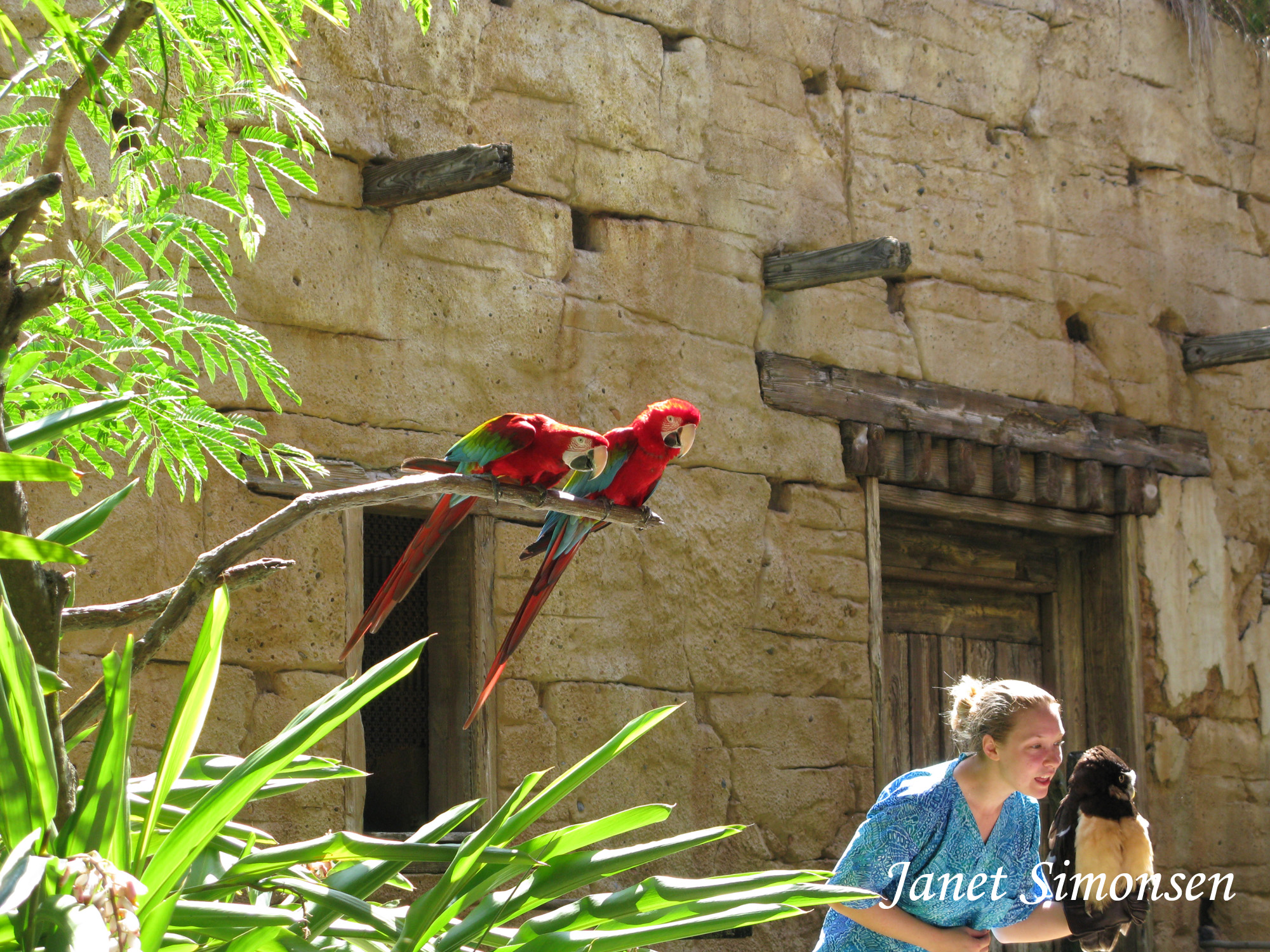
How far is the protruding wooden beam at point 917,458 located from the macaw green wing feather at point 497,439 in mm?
3061

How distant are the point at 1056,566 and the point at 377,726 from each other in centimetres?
303

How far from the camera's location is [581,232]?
15.0 feet

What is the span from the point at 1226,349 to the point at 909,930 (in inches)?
168

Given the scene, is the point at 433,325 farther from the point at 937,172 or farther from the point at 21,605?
the point at 21,605

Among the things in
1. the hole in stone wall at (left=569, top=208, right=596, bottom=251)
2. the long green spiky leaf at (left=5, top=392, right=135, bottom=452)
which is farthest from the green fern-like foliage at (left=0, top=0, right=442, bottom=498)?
the hole in stone wall at (left=569, top=208, right=596, bottom=251)

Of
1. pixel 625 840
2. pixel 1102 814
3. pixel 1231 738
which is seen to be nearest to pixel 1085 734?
pixel 1231 738

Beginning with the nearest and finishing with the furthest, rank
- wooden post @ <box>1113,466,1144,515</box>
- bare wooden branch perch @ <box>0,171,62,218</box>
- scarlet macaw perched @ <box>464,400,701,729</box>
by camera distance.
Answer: bare wooden branch perch @ <box>0,171,62,218</box>, scarlet macaw perched @ <box>464,400,701,729</box>, wooden post @ <box>1113,466,1144,515</box>

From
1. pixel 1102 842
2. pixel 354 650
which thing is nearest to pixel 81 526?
pixel 1102 842

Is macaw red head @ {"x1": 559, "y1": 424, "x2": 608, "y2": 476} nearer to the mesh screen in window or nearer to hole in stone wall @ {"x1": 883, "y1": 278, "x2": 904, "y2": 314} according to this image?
the mesh screen in window

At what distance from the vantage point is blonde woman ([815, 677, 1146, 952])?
2.33 meters

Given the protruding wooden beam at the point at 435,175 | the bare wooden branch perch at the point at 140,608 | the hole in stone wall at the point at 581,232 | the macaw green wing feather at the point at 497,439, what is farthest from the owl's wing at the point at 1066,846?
the hole in stone wall at the point at 581,232

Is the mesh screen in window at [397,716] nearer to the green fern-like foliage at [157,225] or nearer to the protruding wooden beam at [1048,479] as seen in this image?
the green fern-like foliage at [157,225]

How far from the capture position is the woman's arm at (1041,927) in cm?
249

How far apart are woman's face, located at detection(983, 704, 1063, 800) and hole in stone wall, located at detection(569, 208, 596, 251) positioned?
2.60 meters
